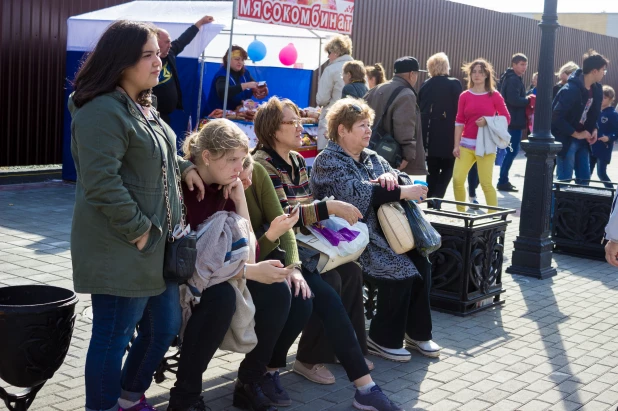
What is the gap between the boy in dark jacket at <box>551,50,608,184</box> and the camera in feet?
31.9

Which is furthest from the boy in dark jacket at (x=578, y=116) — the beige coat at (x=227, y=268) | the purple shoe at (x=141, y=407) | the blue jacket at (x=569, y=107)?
the purple shoe at (x=141, y=407)

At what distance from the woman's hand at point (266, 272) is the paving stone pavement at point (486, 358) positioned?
704 millimetres

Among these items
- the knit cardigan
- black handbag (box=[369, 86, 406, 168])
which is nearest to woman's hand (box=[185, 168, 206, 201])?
the knit cardigan

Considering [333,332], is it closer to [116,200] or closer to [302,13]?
[116,200]

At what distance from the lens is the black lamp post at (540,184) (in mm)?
7305

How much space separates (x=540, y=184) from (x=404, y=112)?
1.40 m

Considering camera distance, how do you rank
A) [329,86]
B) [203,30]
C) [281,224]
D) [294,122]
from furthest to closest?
[329,86] → [203,30] → [294,122] → [281,224]

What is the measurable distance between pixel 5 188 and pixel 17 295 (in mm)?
7063

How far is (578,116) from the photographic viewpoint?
32.3 feet

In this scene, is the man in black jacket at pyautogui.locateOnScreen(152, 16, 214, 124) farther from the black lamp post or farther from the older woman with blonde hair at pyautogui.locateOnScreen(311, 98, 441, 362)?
the older woman with blonde hair at pyautogui.locateOnScreen(311, 98, 441, 362)

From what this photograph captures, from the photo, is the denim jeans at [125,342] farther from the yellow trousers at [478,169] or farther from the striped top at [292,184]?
the yellow trousers at [478,169]

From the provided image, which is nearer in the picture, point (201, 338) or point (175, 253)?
point (175, 253)

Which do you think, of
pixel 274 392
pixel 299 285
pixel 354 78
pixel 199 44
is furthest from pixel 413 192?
pixel 199 44

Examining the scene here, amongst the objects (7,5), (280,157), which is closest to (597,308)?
(280,157)
